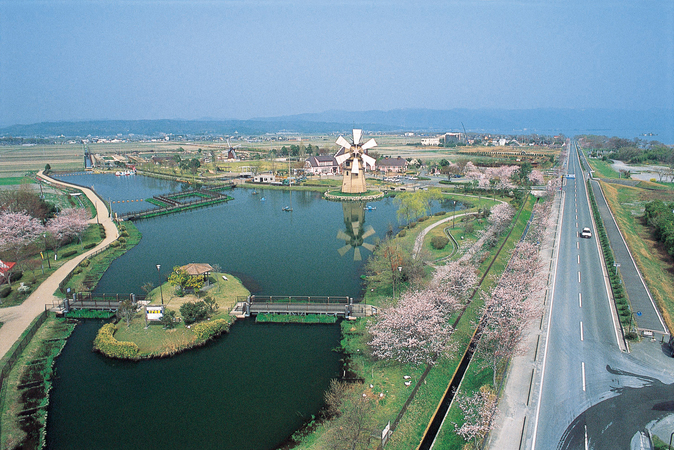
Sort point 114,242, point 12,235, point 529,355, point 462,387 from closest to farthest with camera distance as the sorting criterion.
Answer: point 462,387 → point 529,355 → point 12,235 → point 114,242

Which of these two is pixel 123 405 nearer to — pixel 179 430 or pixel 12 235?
pixel 179 430

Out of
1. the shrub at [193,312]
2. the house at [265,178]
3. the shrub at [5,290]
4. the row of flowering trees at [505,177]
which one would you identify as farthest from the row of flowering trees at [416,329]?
the house at [265,178]

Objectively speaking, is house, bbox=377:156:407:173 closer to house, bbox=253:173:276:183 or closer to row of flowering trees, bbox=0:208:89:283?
house, bbox=253:173:276:183

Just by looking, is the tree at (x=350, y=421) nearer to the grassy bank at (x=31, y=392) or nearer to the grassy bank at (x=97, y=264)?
the grassy bank at (x=31, y=392)

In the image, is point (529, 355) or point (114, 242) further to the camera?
point (114, 242)

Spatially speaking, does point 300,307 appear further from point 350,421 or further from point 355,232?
point 355,232

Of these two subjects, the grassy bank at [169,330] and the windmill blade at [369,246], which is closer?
the grassy bank at [169,330]

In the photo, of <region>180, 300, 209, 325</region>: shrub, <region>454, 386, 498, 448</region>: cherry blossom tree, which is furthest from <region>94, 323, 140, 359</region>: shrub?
<region>454, 386, 498, 448</region>: cherry blossom tree

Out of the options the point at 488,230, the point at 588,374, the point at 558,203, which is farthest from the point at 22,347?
the point at 558,203
